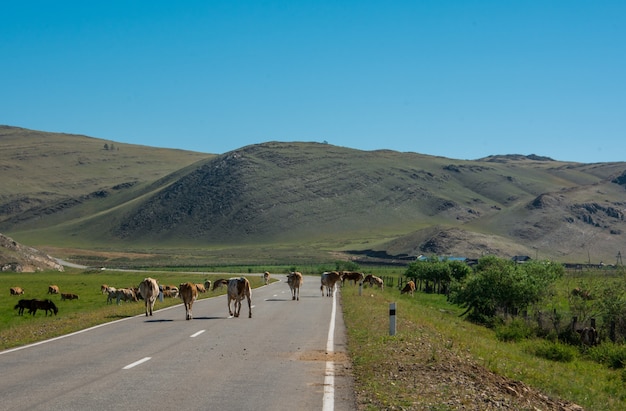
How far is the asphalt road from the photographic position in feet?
36.0

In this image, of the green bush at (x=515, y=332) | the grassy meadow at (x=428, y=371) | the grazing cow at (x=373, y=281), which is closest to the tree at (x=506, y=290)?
the green bush at (x=515, y=332)

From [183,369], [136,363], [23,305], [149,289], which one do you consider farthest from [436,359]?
[23,305]

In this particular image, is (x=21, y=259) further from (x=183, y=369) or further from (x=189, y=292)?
(x=183, y=369)

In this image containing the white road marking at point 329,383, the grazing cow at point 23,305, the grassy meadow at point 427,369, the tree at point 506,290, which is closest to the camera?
the white road marking at point 329,383

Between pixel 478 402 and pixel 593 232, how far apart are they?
15218 cm

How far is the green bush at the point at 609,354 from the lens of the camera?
1078 inches

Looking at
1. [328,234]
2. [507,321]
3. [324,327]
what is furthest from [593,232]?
[324,327]

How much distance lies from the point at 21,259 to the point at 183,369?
94.8m

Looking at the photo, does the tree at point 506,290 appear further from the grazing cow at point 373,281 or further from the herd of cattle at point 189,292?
the grazing cow at point 373,281

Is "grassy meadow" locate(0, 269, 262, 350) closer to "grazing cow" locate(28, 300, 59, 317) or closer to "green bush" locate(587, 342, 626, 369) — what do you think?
"grazing cow" locate(28, 300, 59, 317)

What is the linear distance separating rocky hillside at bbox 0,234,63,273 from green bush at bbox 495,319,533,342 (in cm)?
7789

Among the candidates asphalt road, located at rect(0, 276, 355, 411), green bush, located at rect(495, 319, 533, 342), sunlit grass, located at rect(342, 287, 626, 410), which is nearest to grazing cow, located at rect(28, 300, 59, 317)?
asphalt road, located at rect(0, 276, 355, 411)

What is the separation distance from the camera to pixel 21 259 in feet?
330

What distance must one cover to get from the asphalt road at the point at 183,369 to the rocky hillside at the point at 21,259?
81296 millimetres
